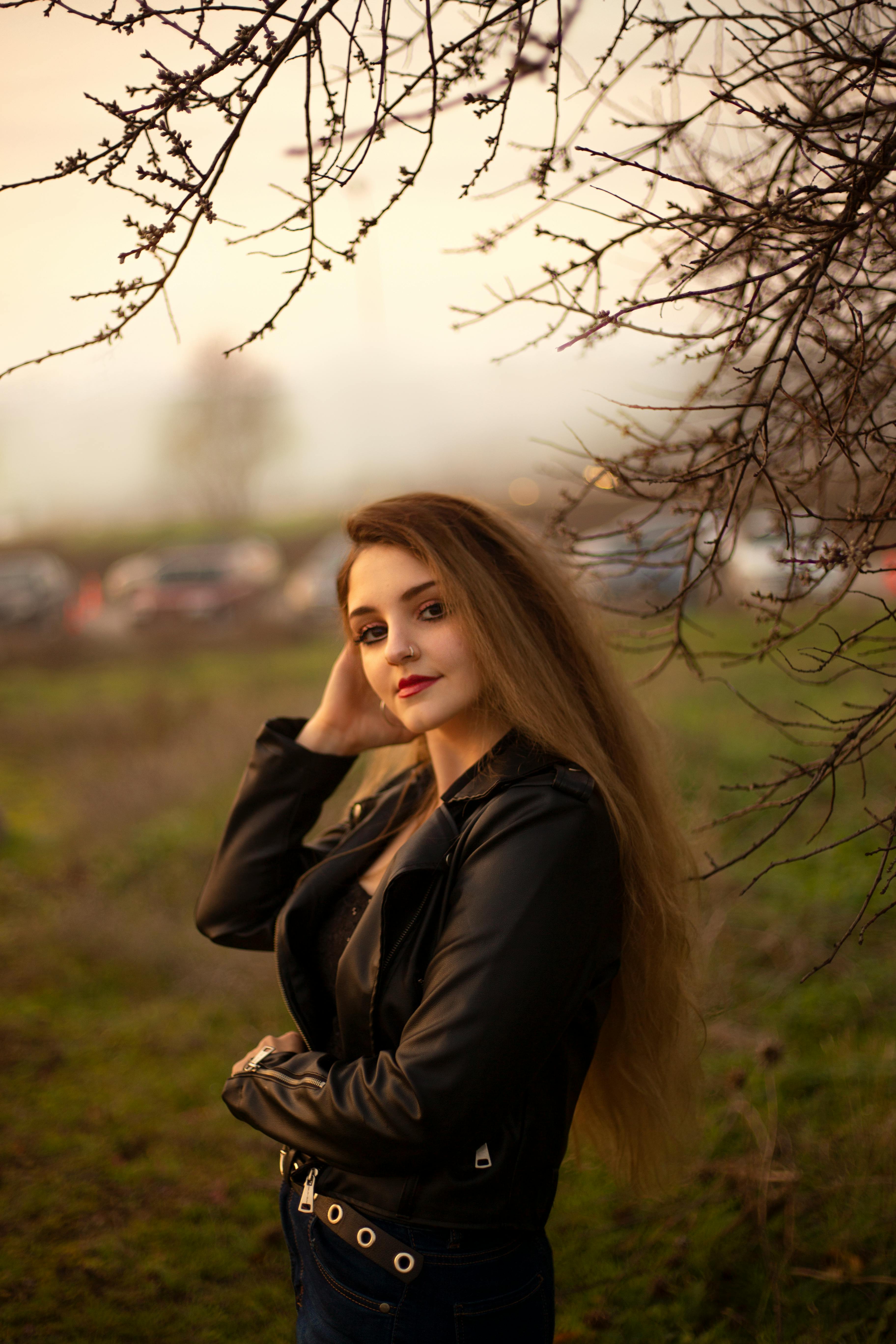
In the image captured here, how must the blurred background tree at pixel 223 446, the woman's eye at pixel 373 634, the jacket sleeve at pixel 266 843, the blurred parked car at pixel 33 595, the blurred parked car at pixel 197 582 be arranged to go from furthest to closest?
the blurred background tree at pixel 223 446, the blurred parked car at pixel 197 582, the blurred parked car at pixel 33 595, the jacket sleeve at pixel 266 843, the woman's eye at pixel 373 634

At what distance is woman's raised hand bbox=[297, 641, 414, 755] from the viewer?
2.62 m

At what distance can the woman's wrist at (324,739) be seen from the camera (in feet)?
8.60

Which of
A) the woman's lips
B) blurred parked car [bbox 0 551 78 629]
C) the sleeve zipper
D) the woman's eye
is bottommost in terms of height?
the sleeve zipper

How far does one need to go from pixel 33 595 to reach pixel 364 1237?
1772cm

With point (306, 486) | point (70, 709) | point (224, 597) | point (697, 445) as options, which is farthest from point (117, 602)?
point (697, 445)

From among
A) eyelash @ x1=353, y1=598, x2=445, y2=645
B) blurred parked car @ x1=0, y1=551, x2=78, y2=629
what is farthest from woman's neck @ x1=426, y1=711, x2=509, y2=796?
blurred parked car @ x1=0, y1=551, x2=78, y2=629

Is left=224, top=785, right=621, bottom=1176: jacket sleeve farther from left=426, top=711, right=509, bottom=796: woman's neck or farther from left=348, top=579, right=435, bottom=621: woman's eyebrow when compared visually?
left=348, top=579, right=435, bottom=621: woman's eyebrow

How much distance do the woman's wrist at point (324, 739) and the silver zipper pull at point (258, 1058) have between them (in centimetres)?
83

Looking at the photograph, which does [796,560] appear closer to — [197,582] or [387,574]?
[387,574]

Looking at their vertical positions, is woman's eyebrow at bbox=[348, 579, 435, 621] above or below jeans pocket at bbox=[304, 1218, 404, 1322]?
above

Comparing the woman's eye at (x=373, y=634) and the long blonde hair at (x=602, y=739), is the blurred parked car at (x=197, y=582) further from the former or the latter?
the long blonde hair at (x=602, y=739)

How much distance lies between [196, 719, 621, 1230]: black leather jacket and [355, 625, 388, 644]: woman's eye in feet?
1.41

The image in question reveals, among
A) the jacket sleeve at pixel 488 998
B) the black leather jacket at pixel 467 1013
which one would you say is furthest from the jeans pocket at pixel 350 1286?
the jacket sleeve at pixel 488 998

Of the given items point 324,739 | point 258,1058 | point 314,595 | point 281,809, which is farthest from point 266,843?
point 314,595
